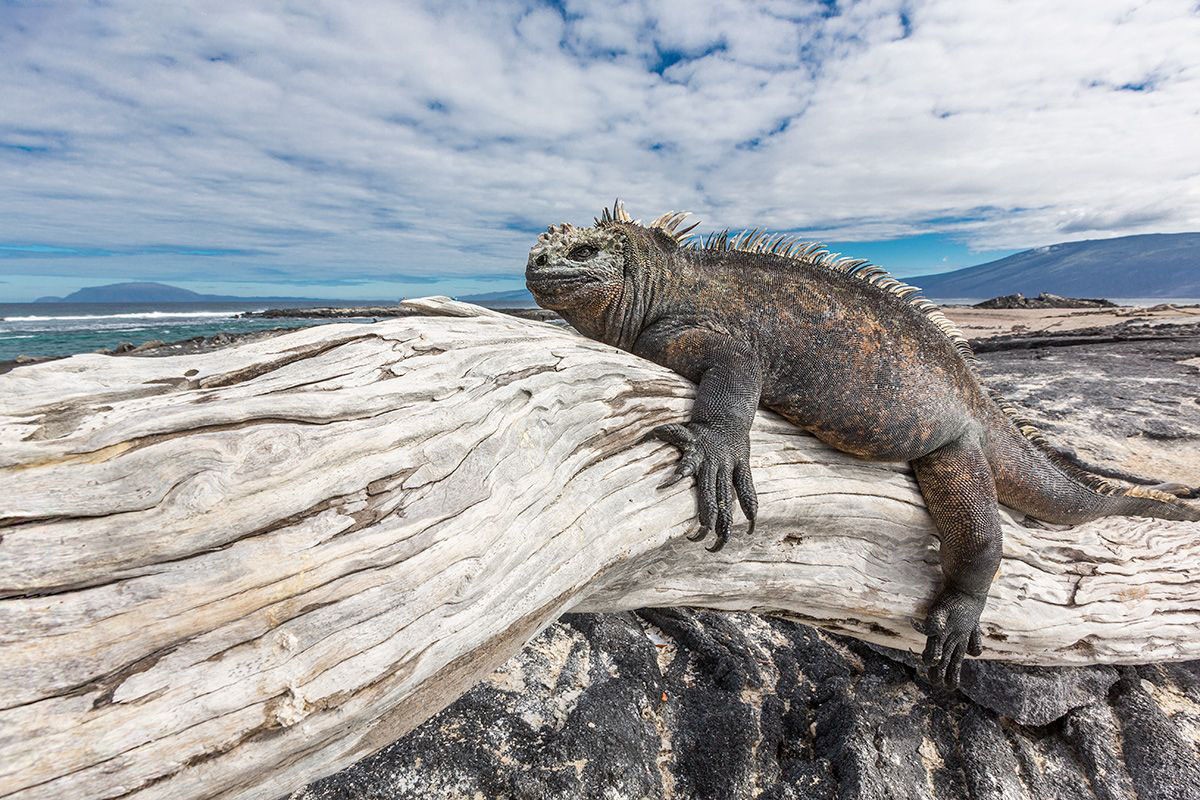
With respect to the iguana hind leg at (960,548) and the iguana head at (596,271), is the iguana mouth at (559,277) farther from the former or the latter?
the iguana hind leg at (960,548)

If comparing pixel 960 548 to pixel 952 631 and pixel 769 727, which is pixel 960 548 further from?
pixel 769 727

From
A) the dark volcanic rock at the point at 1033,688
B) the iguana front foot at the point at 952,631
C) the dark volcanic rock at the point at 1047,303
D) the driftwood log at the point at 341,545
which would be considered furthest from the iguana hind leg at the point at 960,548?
the dark volcanic rock at the point at 1047,303

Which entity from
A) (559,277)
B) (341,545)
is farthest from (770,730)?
(559,277)

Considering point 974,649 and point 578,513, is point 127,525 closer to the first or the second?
point 578,513

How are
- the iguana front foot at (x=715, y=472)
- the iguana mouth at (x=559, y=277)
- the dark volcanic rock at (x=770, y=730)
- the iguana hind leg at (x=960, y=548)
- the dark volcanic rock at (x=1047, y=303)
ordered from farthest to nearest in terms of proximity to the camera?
the dark volcanic rock at (x=1047, y=303) < the iguana mouth at (x=559, y=277) < the iguana hind leg at (x=960, y=548) < the dark volcanic rock at (x=770, y=730) < the iguana front foot at (x=715, y=472)

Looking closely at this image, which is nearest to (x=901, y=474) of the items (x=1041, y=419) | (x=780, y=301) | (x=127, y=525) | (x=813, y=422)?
(x=813, y=422)

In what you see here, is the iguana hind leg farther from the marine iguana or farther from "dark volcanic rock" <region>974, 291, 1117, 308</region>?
"dark volcanic rock" <region>974, 291, 1117, 308</region>

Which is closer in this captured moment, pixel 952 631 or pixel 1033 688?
pixel 952 631

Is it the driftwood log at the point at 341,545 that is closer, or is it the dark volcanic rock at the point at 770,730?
the driftwood log at the point at 341,545
